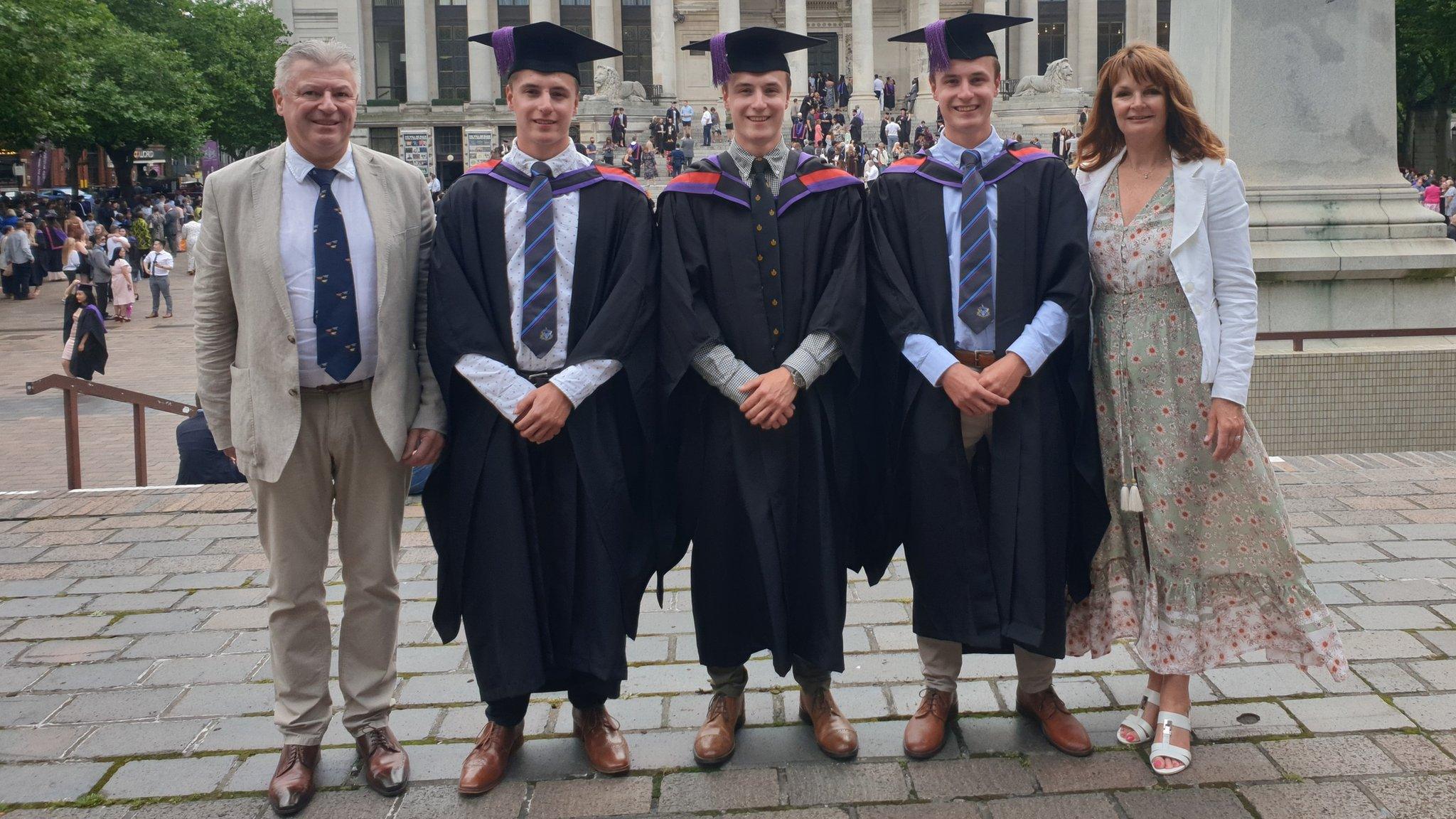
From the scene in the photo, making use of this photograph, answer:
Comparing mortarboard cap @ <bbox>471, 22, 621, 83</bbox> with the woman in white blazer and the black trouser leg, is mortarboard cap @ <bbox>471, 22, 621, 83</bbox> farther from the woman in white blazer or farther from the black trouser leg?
the black trouser leg

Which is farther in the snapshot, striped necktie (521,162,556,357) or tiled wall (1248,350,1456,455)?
tiled wall (1248,350,1456,455)

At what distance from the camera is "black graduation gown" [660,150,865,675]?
13.9 feet

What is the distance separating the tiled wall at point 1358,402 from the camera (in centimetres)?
869

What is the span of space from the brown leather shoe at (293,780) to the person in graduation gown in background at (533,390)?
51cm

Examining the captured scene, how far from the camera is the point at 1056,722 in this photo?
434cm

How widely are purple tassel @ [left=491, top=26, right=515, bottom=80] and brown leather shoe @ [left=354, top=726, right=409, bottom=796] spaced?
2.32 meters

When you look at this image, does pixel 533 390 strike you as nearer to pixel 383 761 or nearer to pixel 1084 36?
pixel 383 761

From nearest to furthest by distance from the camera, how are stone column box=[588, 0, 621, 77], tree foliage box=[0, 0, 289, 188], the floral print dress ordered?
the floral print dress
tree foliage box=[0, 0, 289, 188]
stone column box=[588, 0, 621, 77]

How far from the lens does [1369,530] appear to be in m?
6.72

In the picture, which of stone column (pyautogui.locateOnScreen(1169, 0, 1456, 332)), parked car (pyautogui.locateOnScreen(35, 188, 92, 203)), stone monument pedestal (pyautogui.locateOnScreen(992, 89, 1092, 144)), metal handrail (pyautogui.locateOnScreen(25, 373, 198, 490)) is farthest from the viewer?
stone monument pedestal (pyautogui.locateOnScreen(992, 89, 1092, 144))

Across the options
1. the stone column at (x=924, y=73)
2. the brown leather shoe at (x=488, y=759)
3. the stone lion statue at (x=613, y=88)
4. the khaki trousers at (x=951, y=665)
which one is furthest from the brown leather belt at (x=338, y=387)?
the stone lion statue at (x=613, y=88)

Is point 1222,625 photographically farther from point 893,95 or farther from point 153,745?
point 893,95

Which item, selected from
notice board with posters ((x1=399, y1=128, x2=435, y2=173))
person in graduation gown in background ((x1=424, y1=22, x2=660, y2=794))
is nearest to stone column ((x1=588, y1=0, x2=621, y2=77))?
notice board with posters ((x1=399, y1=128, x2=435, y2=173))

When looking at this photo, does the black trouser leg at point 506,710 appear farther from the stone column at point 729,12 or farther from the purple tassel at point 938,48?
the stone column at point 729,12
